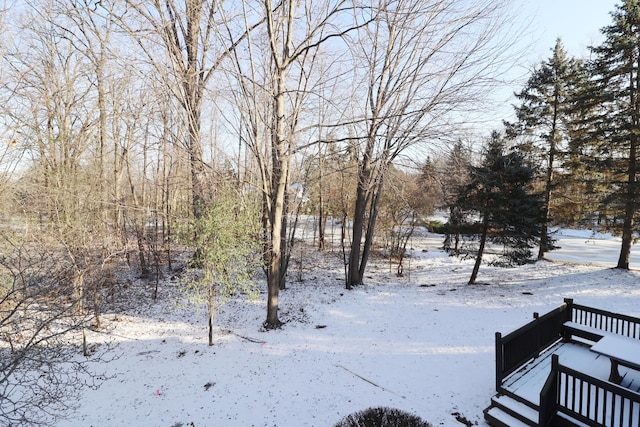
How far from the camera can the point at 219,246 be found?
6785 mm

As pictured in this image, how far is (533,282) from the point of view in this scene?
11.3 meters

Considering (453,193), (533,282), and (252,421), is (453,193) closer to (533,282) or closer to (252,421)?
(533,282)

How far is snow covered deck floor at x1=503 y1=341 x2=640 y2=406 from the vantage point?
166 inches

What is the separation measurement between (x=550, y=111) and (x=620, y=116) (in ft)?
12.6

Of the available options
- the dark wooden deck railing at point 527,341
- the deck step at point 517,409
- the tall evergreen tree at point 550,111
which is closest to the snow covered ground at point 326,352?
the deck step at point 517,409

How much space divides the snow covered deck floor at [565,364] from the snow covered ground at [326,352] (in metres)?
0.65

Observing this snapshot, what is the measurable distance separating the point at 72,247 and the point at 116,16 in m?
5.15

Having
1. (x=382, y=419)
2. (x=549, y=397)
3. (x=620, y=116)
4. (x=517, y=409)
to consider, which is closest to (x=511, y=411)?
A: (x=517, y=409)

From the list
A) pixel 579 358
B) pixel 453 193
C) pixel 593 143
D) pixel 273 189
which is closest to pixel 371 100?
pixel 273 189

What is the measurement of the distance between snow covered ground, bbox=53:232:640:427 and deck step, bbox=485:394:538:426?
0.27 meters

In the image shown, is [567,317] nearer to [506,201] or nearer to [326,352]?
[326,352]

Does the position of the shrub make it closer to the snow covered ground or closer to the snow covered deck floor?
the snow covered ground

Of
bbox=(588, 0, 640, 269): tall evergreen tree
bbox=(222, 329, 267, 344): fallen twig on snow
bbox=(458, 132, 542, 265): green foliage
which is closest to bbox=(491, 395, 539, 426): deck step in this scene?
bbox=(222, 329, 267, 344): fallen twig on snow

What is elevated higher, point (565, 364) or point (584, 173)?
point (584, 173)
